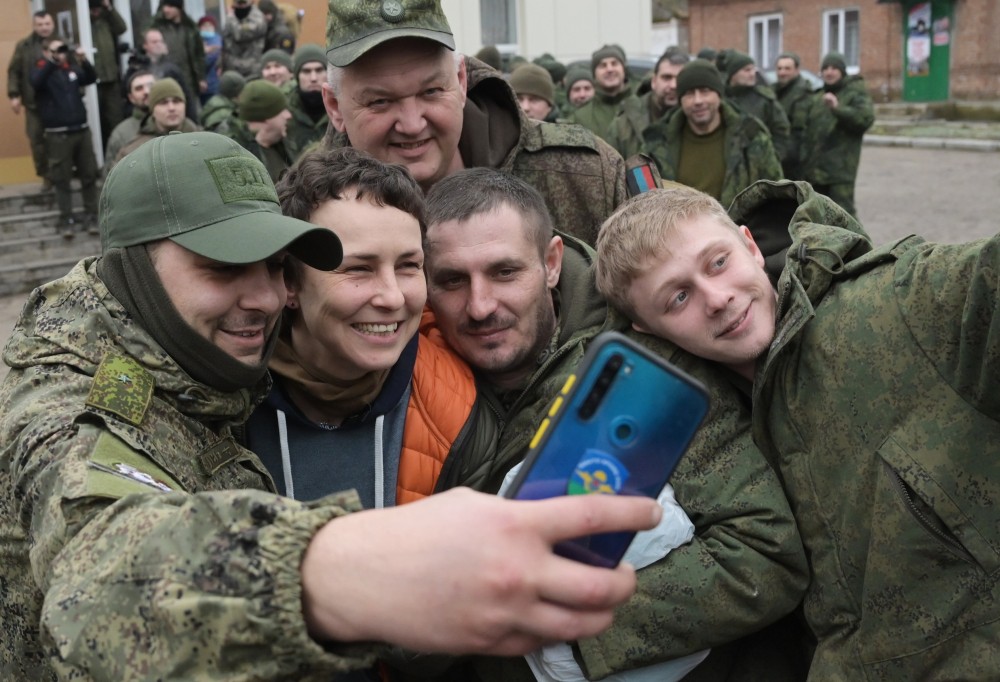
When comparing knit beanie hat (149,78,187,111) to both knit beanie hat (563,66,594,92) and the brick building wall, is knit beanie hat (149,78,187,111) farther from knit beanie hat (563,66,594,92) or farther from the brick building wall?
the brick building wall

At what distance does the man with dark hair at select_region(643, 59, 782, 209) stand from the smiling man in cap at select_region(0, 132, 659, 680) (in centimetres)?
732

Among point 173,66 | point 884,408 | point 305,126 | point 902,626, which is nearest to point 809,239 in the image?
point 884,408

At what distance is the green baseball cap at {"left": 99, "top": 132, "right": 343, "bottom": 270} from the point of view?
1.85 metres

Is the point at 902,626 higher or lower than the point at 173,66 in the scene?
lower

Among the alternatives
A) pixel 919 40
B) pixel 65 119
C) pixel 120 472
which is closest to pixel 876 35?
pixel 919 40

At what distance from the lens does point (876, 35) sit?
29.4 metres

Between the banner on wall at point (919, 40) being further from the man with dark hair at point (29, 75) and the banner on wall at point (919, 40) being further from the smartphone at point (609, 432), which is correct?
the smartphone at point (609, 432)

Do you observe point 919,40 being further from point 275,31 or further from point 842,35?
point 275,31

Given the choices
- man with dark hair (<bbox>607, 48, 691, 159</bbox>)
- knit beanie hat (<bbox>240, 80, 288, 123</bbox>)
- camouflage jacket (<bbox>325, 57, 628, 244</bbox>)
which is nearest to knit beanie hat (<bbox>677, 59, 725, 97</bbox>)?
man with dark hair (<bbox>607, 48, 691, 159</bbox>)

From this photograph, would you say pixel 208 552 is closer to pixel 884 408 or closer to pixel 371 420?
pixel 371 420

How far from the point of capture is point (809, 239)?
7.21ft

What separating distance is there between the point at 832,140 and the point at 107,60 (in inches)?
328

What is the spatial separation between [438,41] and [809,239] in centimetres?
128

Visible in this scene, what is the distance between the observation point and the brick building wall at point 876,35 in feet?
88.9
